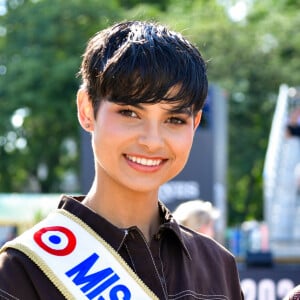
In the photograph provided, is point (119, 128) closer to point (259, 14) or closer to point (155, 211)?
point (155, 211)

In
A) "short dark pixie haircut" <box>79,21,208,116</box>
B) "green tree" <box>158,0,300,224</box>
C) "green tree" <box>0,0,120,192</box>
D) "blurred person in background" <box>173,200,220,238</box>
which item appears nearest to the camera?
"short dark pixie haircut" <box>79,21,208,116</box>

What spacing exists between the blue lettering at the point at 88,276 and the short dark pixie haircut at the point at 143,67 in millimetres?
369

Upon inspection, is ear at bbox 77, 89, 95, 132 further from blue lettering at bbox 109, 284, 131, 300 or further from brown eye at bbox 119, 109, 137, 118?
blue lettering at bbox 109, 284, 131, 300

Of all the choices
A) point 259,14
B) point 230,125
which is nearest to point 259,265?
point 230,125

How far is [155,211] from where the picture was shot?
2471 millimetres

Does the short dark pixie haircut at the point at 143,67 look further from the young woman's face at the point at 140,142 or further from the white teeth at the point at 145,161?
the white teeth at the point at 145,161

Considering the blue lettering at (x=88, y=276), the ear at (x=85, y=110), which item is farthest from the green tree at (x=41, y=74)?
the blue lettering at (x=88, y=276)

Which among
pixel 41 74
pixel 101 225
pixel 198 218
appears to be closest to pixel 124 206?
pixel 101 225

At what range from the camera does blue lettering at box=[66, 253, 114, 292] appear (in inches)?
91.9

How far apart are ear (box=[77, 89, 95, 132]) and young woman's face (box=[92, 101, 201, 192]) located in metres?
0.03

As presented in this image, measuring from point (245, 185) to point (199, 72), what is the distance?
85.5 feet

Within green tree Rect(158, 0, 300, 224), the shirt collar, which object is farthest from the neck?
green tree Rect(158, 0, 300, 224)

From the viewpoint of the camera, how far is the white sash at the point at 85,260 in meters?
2.30

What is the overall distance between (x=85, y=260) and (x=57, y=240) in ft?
0.29
